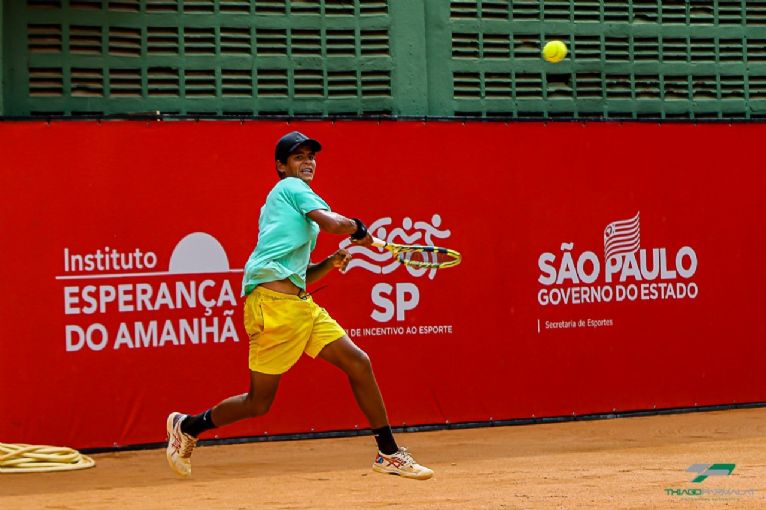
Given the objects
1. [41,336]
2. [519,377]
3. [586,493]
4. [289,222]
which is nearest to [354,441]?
[519,377]

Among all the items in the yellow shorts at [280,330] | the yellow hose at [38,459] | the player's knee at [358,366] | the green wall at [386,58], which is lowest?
the yellow hose at [38,459]

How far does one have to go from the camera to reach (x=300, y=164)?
7375mm

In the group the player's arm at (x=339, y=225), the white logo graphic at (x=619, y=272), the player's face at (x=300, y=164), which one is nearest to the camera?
the player's arm at (x=339, y=225)

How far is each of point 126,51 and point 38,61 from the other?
2.34 ft

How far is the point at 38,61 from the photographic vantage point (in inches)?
419

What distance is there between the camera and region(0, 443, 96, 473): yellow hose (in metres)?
9.49

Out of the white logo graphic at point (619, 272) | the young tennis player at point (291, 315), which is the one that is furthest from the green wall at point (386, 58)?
the young tennis player at point (291, 315)

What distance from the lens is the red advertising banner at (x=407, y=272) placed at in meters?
10.2

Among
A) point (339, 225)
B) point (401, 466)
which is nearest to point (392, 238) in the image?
point (401, 466)

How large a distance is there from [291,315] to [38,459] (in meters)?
3.33

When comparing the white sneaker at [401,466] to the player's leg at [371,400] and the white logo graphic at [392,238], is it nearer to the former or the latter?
the player's leg at [371,400]

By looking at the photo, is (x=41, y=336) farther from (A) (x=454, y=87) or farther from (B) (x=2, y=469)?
(A) (x=454, y=87)

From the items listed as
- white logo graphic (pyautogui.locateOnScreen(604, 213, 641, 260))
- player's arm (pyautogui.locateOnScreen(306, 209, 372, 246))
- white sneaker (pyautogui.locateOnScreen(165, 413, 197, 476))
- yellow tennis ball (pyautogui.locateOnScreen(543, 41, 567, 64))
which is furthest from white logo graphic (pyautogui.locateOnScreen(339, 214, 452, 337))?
player's arm (pyautogui.locateOnScreen(306, 209, 372, 246))

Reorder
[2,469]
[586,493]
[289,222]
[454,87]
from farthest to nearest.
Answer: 1. [454,87]
2. [2,469]
3. [586,493]
4. [289,222]
